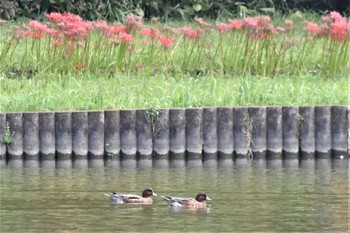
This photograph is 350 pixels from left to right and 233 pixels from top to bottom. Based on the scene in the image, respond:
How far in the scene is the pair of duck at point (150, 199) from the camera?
13.0 meters

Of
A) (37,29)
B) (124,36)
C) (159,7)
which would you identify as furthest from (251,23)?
(159,7)

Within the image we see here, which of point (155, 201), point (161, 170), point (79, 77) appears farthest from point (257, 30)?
point (155, 201)

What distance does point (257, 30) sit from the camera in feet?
61.1

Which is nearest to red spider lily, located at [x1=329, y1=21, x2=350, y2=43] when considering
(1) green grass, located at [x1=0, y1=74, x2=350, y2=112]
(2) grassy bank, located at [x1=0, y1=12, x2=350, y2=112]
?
(2) grassy bank, located at [x1=0, y1=12, x2=350, y2=112]

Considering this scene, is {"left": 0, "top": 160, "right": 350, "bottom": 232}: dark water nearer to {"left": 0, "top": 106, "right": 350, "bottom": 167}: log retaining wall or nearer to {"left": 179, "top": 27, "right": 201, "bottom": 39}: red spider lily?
{"left": 0, "top": 106, "right": 350, "bottom": 167}: log retaining wall

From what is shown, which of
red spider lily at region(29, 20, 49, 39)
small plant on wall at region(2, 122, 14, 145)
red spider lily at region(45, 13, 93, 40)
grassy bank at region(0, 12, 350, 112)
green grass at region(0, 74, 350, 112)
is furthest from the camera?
red spider lily at region(29, 20, 49, 39)

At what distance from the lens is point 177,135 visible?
16.6m

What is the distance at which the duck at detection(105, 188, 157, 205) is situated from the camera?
1311 centimetres

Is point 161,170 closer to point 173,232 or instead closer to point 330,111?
point 330,111

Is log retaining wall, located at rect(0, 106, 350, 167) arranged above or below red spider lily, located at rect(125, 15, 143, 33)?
below

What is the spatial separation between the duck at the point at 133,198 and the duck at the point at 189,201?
197 mm

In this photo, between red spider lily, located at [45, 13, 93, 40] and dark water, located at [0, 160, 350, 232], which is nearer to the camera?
dark water, located at [0, 160, 350, 232]

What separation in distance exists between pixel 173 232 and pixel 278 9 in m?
15.0

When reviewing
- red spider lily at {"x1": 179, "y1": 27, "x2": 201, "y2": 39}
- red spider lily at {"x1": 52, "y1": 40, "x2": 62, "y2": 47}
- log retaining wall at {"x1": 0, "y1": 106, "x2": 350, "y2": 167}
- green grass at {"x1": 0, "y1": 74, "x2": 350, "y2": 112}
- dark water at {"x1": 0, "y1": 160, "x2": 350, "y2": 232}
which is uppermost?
red spider lily at {"x1": 179, "y1": 27, "x2": 201, "y2": 39}
